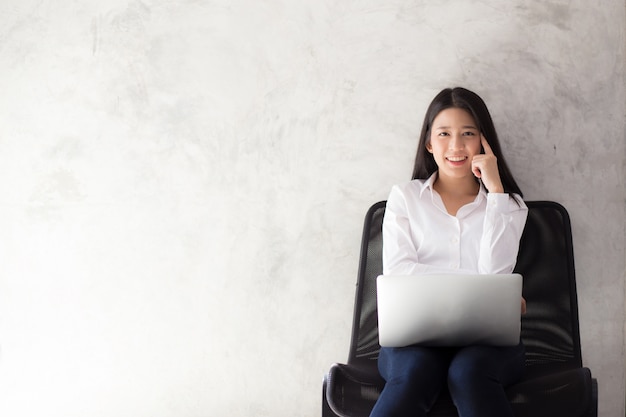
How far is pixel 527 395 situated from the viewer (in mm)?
1717

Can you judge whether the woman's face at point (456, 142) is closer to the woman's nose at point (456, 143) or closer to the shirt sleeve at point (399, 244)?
the woman's nose at point (456, 143)

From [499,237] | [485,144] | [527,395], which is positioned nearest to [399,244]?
[499,237]

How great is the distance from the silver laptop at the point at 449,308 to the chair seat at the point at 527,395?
0.15 meters

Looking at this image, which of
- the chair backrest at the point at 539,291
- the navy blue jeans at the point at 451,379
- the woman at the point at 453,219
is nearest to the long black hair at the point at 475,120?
the woman at the point at 453,219

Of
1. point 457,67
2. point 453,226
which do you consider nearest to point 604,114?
point 457,67

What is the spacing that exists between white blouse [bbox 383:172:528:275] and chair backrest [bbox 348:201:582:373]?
13 centimetres

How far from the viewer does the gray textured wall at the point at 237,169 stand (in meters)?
2.39

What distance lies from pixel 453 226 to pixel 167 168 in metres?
1.03

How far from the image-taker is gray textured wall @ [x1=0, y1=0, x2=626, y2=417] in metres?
→ 2.39

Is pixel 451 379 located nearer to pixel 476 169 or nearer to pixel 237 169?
pixel 476 169

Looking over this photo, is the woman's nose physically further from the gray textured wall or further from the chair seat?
the chair seat

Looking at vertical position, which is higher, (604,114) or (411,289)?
(604,114)

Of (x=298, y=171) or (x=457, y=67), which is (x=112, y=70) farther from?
(x=457, y=67)

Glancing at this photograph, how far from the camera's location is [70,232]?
2.56 meters
